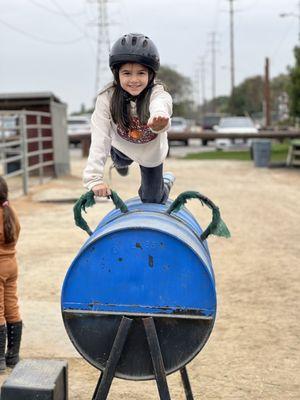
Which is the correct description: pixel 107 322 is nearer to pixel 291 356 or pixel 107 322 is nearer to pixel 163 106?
pixel 163 106

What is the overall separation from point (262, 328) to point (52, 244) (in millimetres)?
4003

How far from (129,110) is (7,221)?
1243 mm

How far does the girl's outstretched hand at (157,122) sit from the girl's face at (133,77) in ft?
1.45

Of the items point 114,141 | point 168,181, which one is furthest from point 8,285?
point 114,141

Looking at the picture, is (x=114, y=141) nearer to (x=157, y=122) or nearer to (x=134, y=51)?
(x=134, y=51)

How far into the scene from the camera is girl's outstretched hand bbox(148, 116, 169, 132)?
3.07 m

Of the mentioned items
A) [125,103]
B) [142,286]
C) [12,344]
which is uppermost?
[125,103]

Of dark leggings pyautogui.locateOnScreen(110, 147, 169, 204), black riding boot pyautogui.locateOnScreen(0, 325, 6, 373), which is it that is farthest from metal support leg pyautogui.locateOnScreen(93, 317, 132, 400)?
black riding boot pyautogui.locateOnScreen(0, 325, 6, 373)

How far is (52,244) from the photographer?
8656mm

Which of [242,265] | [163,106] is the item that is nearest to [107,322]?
[163,106]

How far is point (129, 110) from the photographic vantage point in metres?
3.56

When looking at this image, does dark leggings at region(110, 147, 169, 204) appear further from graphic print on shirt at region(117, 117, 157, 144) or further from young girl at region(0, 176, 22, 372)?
young girl at region(0, 176, 22, 372)

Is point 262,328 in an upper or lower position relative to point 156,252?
lower

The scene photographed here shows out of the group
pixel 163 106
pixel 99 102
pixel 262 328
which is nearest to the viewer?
pixel 163 106
